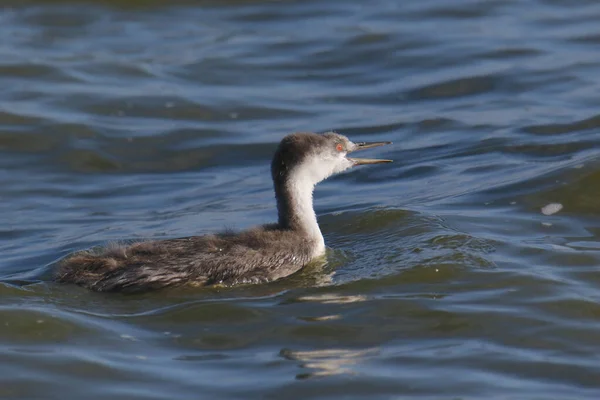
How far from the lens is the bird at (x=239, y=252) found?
9836 millimetres

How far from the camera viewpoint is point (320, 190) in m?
13.8

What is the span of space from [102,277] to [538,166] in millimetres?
5625

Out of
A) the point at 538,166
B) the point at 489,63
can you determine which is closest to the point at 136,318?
the point at 538,166

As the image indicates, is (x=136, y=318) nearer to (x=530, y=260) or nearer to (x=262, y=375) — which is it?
(x=262, y=375)

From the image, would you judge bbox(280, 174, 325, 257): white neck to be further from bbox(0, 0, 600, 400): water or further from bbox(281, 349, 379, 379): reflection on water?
bbox(281, 349, 379, 379): reflection on water

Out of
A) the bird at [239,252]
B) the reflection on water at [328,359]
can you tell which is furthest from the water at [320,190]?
the bird at [239,252]

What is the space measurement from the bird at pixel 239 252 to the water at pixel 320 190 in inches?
5.4

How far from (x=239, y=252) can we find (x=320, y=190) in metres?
3.84

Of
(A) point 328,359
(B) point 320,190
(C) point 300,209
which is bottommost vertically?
(A) point 328,359

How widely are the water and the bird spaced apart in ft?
0.45

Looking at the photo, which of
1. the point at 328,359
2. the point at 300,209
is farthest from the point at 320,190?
the point at 328,359

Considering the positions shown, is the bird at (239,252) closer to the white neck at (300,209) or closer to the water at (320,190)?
the white neck at (300,209)

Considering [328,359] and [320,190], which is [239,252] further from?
[320,190]

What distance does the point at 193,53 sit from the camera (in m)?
19.7
